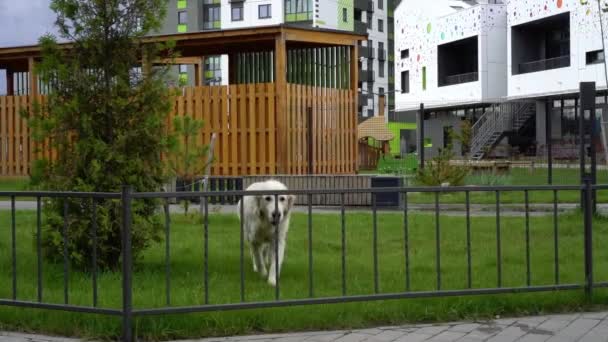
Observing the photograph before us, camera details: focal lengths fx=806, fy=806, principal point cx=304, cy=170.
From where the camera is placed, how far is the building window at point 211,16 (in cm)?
7638

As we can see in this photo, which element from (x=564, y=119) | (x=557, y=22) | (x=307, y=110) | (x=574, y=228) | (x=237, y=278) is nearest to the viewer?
(x=237, y=278)

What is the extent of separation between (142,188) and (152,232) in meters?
0.49

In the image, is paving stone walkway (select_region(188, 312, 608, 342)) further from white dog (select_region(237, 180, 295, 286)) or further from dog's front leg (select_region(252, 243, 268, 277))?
dog's front leg (select_region(252, 243, 268, 277))

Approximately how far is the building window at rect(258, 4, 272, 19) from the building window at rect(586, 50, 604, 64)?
123 ft

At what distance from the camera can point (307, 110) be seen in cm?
2170

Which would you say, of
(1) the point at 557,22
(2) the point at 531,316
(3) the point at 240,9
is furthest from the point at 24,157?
(3) the point at 240,9

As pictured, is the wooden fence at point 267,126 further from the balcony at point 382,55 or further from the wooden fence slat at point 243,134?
the balcony at point 382,55

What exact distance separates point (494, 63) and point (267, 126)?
33.2m

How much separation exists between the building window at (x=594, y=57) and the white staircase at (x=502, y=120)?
145 inches

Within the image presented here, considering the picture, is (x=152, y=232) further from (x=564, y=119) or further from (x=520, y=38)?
(x=520, y=38)

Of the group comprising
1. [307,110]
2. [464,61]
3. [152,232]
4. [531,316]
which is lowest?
[531,316]

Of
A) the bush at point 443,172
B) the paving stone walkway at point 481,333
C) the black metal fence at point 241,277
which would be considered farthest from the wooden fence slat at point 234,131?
the paving stone walkway at point 481,333

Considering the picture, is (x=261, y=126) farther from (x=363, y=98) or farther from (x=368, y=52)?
(x=368, y=52)

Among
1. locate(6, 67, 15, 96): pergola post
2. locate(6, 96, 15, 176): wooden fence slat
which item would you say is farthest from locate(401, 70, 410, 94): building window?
locate(6, 96, 15, 176): wooden fence slat
